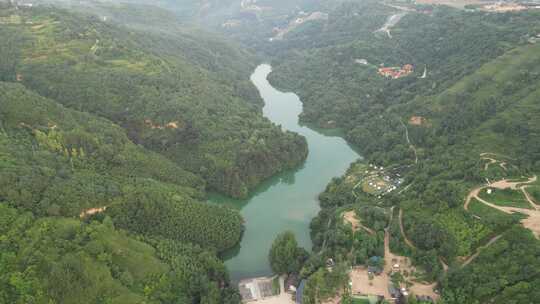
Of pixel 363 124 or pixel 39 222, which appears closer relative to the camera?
pixel 39 222

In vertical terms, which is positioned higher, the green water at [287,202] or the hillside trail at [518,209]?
the hillside trail at [518,209]

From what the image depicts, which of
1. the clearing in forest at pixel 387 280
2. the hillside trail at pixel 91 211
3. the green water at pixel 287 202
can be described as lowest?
the green water at pixel 287 202

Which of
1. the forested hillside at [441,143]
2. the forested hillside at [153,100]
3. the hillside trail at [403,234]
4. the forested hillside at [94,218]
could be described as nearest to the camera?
the forested hillside at [94,218]

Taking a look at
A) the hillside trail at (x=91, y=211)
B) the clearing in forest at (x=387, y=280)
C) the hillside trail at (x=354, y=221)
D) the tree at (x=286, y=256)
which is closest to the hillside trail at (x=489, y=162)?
the hillside trail at (x=354, y=221)

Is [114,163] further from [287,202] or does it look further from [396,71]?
[396,71]

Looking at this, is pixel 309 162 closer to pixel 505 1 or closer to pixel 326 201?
pixel 326 201

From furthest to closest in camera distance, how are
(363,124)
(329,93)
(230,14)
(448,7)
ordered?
(230,14) < (448,7) < (329,93) < (363,124)

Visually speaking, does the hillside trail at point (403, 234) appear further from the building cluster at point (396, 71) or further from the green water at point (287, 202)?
the building cluster at point (396, 71)

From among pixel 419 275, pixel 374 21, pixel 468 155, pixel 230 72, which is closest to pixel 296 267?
pixel 419 275
